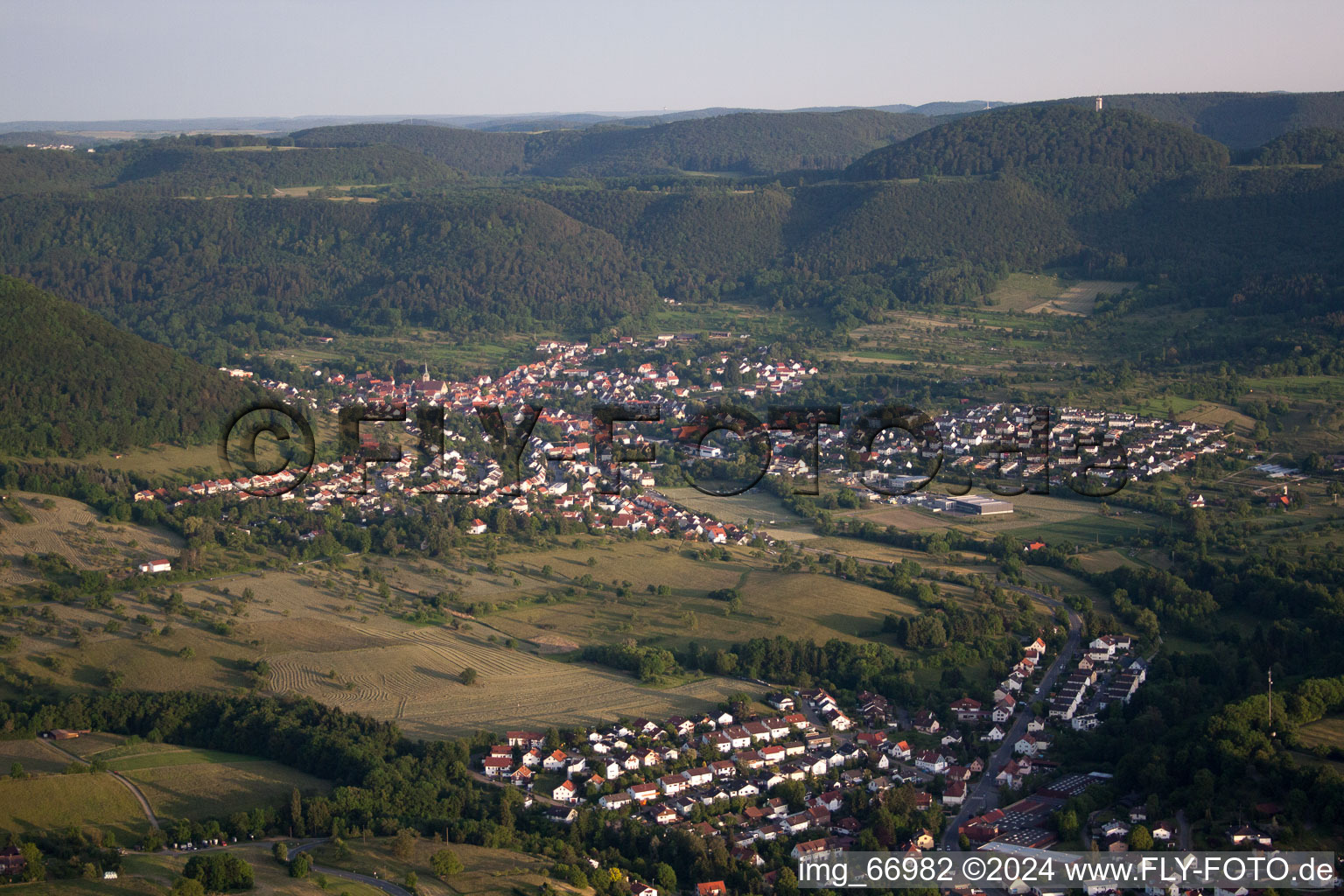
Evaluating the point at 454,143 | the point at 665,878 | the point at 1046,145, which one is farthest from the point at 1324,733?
the point at 454,143

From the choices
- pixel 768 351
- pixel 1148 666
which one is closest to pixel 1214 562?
pixel 1148 666

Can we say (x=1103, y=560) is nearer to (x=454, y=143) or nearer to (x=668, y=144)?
(x=668, y=144)

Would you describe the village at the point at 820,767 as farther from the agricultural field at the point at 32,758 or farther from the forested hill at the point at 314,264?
the forested hill at the point at 314,264

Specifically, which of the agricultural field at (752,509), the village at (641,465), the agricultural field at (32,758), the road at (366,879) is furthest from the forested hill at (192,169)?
the road at (366,879)

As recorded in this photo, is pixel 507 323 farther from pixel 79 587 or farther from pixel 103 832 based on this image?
pixel 103 832

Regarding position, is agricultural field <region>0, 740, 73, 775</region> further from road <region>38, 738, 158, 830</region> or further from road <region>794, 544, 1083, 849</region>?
road <region>794, 544, 1083, 849</region>

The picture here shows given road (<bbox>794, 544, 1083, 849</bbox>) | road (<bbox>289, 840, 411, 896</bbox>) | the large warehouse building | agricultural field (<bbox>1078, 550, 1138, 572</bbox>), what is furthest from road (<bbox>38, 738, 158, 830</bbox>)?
the large warehouse building
